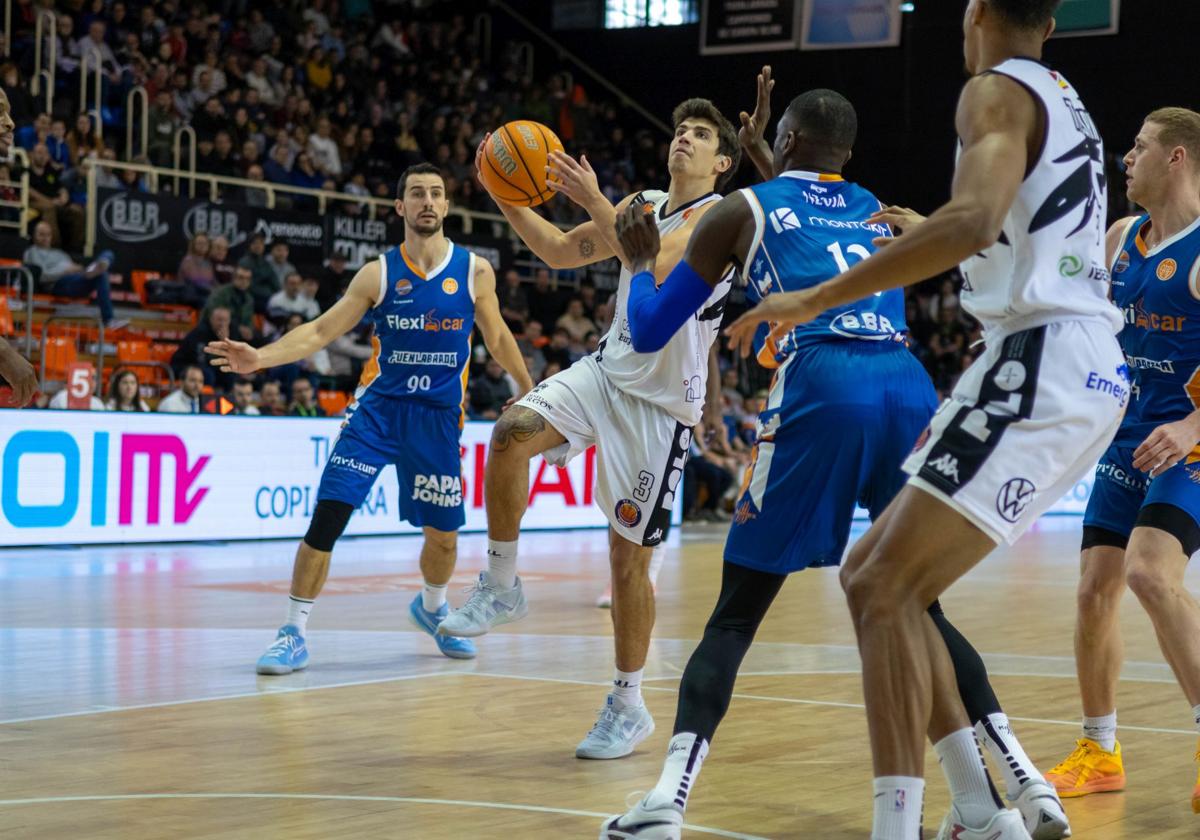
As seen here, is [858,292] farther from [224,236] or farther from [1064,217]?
[224,236]

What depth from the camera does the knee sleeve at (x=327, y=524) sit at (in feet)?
23.1

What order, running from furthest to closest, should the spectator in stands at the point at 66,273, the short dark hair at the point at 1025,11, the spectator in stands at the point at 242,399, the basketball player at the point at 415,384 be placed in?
the spectator in stands at the point at 66,273
the spectator in stands at the point at 242,399
the basketball player at the point at 415,384
the short dark hair at the point at 1025,11

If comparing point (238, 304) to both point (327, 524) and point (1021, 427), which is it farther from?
point (1021, 427)

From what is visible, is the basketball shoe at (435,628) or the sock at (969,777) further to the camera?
Answer: the basketball shoe at (435,628)

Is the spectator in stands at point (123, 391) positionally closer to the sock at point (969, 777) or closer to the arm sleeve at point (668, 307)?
the arm sleeve at point (668, 307)

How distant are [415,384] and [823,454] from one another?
3780 millimetres

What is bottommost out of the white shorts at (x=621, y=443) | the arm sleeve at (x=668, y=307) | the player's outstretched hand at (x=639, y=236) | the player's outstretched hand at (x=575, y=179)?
the white shorts at (x=621, y=443)

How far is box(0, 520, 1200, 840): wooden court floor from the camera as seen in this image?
426cm

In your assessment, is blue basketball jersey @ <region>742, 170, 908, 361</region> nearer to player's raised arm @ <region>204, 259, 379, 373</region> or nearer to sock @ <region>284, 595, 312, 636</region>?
player's raised arm @ <region>204, 259, 379, 373</region>

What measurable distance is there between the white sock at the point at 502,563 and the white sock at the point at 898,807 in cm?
251

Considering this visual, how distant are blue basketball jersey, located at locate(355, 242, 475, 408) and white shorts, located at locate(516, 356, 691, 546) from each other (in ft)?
6.04

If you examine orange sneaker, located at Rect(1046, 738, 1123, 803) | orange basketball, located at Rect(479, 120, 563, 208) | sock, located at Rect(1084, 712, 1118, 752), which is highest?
orange basketball, located at Rect(479, 120, 563, 208)

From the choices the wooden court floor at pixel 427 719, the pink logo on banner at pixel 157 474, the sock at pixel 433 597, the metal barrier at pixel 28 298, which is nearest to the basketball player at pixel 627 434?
the wooden court floor at pixel 427 719

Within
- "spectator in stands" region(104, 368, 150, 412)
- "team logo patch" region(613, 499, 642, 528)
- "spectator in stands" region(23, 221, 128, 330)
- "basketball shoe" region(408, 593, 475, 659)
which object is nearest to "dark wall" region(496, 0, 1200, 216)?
"spectator in stands" region(23, 221, 128, 330)
